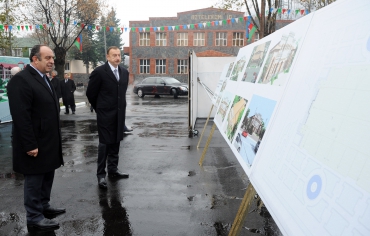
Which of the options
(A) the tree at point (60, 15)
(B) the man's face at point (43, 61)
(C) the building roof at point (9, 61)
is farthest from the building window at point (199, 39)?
(B) the man's face at point (43, 61)

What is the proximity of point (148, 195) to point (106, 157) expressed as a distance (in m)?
0.92

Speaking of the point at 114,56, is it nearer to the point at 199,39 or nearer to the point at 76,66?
the point at 199,39

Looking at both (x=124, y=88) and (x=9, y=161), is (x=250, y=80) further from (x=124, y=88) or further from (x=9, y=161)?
(x=9, y=161)

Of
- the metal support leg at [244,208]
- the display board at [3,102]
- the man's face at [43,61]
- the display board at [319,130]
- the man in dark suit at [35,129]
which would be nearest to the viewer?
the display board at [319,130]

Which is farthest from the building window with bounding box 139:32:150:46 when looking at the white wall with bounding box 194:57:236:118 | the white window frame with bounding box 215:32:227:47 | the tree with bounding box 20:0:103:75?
the white wall with bounding box 194:57:236:118

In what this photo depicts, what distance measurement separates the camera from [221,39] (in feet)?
148

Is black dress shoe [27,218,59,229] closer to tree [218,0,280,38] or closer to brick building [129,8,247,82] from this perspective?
tree [218,0,280,38]

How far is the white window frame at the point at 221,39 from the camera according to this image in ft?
147

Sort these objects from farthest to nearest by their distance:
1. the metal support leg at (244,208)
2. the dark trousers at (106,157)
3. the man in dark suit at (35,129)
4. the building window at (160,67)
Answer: the building window at (160,67)
the dark trousers at (106,157)
the man in dark suit at (35,129)
the metal support leg at (244,208)

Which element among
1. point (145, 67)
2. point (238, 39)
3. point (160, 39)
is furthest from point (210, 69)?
point (160, 39)

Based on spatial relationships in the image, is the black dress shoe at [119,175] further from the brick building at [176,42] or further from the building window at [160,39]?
the building window at [160,39]

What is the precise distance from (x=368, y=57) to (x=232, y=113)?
243 centimetres

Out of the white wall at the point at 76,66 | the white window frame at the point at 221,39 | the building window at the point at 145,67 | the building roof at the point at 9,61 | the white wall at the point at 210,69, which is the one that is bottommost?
the white wall at the point at 76,66

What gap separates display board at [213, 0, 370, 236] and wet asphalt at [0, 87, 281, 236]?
1.50m
